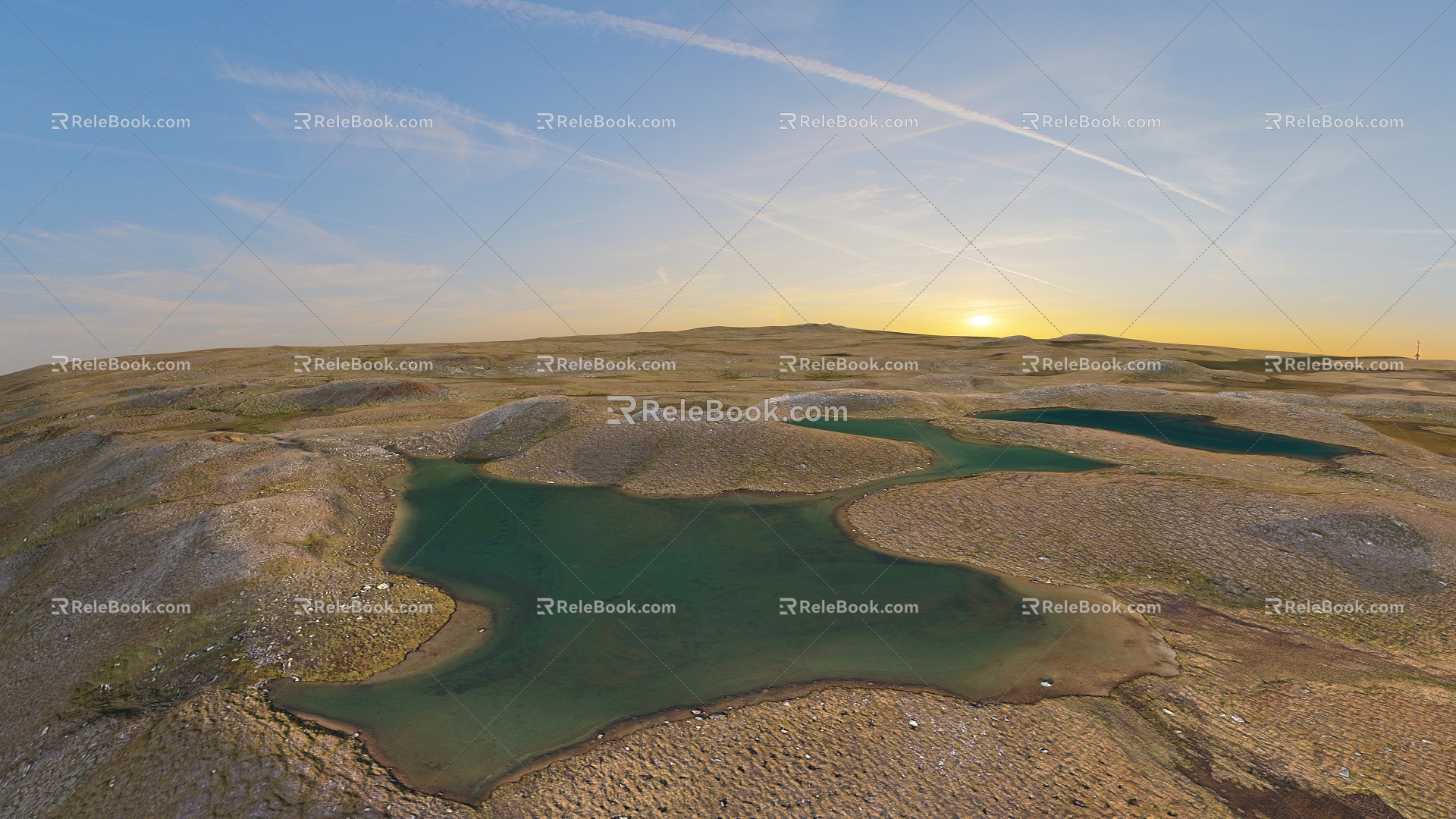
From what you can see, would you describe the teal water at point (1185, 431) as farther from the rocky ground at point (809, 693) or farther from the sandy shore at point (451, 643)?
the sandy shore at point (451, 643)

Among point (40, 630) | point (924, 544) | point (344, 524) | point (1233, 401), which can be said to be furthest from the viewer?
point (1233, 401)

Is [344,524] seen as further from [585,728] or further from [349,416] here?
[349,416]

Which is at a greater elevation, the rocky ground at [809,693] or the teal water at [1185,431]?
the teal water at [1185,431]

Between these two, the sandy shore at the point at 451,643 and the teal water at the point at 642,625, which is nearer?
the teal water at the point at 642,625

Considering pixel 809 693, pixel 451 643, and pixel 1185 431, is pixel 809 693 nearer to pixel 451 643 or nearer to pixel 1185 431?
pixel 451 643

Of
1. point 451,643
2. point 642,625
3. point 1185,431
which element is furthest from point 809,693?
point 1185,431

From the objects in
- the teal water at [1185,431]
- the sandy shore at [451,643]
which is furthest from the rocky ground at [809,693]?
the teal water at [1185,431]

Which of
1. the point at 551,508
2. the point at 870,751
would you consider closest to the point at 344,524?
the point at 551,508
